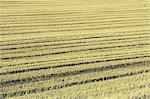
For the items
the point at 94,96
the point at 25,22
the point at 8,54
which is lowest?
the point at 94,96

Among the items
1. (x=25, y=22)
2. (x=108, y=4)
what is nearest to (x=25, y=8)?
(x=25, y=22)

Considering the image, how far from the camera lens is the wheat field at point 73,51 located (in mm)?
9453

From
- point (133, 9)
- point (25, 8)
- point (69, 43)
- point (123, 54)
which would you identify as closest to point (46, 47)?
point (69, 43)

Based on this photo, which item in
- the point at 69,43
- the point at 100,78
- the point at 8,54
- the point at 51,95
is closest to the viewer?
the point at 51,95

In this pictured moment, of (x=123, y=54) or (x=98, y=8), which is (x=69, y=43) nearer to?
(x=123, y=54)

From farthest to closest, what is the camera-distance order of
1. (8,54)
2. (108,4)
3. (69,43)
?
(108,4) → (69,43) → (8,54)

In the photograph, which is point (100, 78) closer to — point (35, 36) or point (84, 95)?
point (84, 95)

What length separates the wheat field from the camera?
31.0 feet

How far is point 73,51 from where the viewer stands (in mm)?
12102

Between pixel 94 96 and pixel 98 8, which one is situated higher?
pixel 98 8

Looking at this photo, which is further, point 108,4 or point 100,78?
point 108,4

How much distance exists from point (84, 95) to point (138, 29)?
6729 millimetres

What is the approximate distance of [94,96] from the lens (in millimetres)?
9039

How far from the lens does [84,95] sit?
9.07 m
